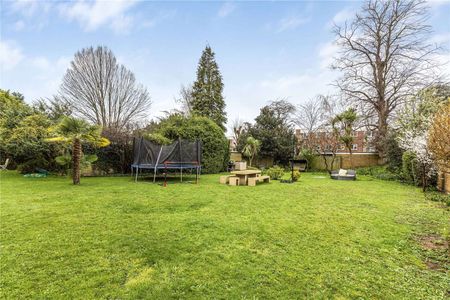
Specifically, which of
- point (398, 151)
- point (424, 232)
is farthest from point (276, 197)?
point (398, 151)

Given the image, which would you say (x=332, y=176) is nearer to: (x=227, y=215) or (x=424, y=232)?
(x=424, y=232)

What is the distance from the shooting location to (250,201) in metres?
5.61

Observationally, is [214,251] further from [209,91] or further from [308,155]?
[209,91]

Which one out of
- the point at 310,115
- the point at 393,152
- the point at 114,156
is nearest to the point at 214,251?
the point at 114,156

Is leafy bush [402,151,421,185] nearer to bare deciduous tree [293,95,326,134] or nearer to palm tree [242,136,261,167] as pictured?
palm tree [242,136,261,167]

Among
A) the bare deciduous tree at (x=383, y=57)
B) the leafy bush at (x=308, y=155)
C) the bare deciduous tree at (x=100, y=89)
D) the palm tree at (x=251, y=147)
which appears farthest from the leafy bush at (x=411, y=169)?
the bare deciduous tree at (x=100, y=89)

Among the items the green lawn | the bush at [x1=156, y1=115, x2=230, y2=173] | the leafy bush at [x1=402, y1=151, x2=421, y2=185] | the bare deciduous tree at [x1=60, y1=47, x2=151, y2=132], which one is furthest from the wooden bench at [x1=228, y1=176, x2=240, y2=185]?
the bare deciduous tree at [x1=60, y1=47, x2=151, y2=132]

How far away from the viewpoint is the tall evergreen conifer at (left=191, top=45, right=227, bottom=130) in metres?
22.5

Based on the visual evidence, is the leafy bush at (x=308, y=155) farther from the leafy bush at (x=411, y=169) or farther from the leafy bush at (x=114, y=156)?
the leafy bush at (x=114, y=156)

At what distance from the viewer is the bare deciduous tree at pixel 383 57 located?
14.0m

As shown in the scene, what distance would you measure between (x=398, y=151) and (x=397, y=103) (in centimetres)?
498

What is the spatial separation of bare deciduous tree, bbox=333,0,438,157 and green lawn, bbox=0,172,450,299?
40.7 feet

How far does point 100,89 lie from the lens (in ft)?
57.1

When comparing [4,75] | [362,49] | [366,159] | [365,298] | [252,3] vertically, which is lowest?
[365,298]
